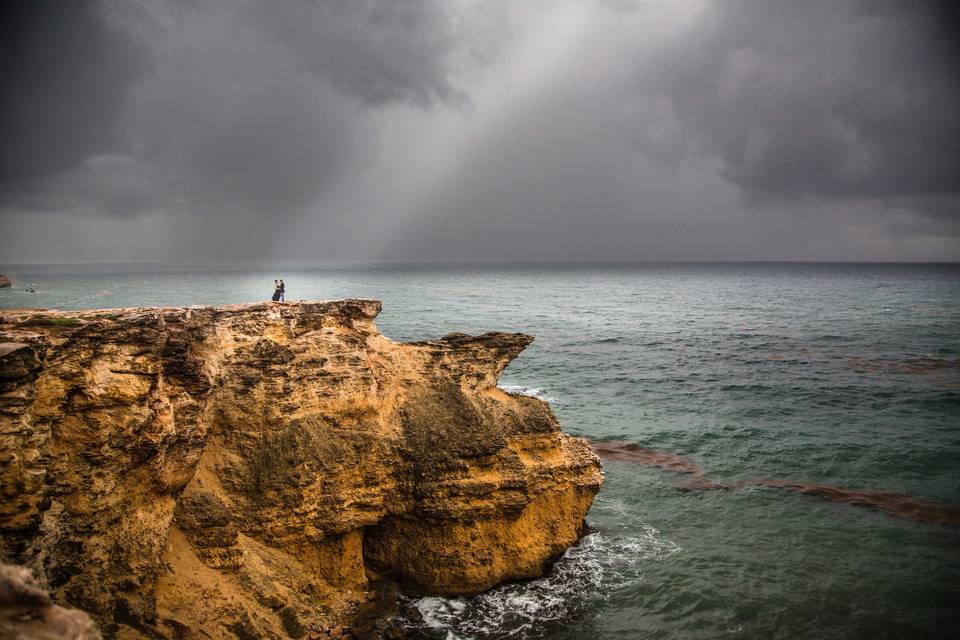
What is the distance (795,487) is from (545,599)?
1396 cm

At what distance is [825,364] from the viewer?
4644cm

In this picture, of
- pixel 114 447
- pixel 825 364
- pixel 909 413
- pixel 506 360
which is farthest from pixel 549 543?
pixel 825 364

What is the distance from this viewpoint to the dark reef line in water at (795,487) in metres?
21.4

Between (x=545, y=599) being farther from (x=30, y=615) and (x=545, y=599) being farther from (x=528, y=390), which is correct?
(x=528, y=390)

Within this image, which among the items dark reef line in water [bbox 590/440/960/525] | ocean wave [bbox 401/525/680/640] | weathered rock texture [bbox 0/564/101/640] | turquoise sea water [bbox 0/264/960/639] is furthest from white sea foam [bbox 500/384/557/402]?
weathered rock texture [bbox 0/564/101/640]

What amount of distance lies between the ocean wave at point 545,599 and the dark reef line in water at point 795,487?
22.1ft

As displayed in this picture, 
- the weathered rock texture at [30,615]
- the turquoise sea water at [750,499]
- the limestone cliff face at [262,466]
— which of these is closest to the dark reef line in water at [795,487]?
the turquoise sea water at [750,499]

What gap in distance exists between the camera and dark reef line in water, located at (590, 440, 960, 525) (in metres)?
21.4

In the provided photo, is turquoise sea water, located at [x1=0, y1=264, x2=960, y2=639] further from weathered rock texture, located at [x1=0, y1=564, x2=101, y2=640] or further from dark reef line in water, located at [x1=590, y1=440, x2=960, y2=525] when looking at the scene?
weathered rock texture, located at [x1=0, y1=564, x2=101, y2=640]

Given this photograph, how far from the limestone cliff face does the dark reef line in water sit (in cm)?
844

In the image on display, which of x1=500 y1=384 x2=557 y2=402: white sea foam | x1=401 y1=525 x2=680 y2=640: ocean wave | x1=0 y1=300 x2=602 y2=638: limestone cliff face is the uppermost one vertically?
x1=0 y1=300 x2=602 y2=638: limestone cliff face

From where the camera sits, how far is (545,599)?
631 inches

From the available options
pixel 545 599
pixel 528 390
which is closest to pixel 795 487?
pixel 545 599

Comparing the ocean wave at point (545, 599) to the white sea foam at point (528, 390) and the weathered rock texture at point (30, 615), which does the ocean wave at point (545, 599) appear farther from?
the white sea foam at point (528, 390)
